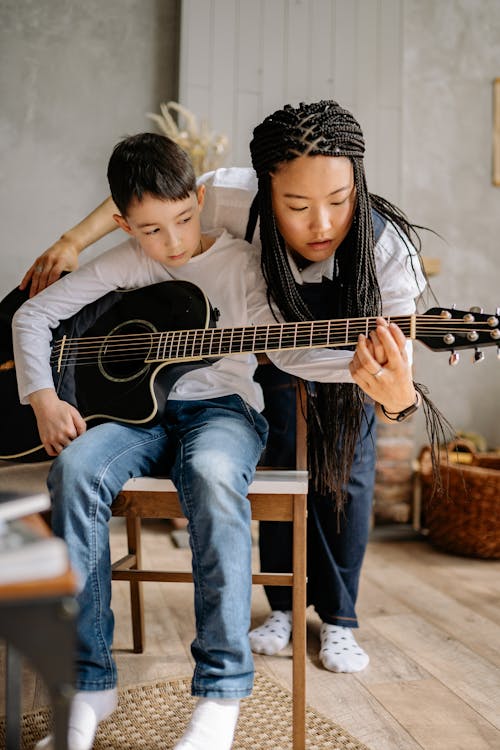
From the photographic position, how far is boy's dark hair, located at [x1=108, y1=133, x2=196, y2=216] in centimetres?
135

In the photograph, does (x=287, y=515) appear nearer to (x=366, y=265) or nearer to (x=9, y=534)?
(x=366, y=265)

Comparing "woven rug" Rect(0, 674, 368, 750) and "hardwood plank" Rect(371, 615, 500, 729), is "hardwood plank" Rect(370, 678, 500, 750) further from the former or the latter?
"woven rug" Rect(0, 674, 368, 750)

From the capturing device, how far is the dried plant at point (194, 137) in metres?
2.66

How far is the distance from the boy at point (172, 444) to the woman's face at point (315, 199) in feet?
0.59

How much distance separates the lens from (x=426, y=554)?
258 cm

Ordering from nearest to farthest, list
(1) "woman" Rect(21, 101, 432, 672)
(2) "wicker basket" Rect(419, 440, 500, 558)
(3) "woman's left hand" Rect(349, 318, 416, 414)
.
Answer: (3) "woman's left hand" Rect(349, 318, 416, 414) < (1) "woman" Rect(21, 101, 432, 672) < (2) "wicker basket" Rect(419, 440, 500, 558)

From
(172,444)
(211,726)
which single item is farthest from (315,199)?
(211,726)

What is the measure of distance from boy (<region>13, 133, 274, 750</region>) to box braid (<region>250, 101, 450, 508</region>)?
0.09m

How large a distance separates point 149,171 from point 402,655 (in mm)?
1248

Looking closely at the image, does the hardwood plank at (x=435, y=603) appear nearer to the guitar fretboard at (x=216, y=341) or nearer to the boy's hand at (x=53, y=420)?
the guitar fretboard at (x=216, y=341)

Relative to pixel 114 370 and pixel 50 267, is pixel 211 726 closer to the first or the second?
pixel 114 370

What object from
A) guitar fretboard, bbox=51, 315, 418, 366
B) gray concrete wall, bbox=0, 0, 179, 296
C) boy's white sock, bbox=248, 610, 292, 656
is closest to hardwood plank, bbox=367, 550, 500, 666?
boy's white sock, bbox=248, 610, 292, 656

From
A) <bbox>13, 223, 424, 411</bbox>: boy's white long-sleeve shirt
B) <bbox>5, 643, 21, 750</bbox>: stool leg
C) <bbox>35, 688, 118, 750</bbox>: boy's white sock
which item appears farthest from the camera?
<bbox>13, 223, 424, 411</bbox>: boy's white long-sleeve shirt

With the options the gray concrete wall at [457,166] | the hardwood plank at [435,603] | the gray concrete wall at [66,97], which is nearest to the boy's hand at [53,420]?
the hardwood plank at [435,603]
